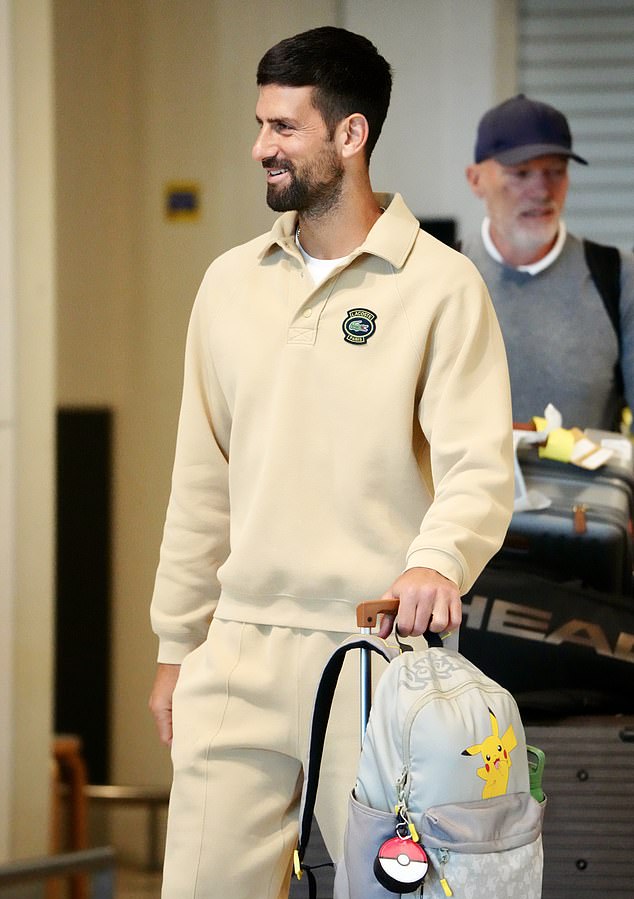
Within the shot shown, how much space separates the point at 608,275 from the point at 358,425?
1759mm

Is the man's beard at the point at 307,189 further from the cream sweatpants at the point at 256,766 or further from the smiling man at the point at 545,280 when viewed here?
the smiling man at the point at 545,280

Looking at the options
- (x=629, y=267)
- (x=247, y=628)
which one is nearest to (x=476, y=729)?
(x=247, y=628)

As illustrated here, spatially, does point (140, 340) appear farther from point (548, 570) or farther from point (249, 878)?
point (249, 878)

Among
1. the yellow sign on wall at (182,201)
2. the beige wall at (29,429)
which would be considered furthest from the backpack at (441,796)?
the yellow sign on wall at (182,201)

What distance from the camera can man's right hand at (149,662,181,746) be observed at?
7.23ft

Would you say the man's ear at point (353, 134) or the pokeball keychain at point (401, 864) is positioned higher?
the man's ear at point (353, 134)

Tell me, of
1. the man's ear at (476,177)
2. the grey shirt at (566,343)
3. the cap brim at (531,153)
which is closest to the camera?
the grey shirt at (566,343)

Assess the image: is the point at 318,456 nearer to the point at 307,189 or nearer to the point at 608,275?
the point at 307,189

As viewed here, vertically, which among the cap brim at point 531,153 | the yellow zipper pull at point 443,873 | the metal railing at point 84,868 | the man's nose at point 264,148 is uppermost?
the cap brim at point 531,153

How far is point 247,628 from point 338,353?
0.42 meters

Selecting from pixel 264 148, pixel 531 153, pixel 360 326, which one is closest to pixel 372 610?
pixel 360 326

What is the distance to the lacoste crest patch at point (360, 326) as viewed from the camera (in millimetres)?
1972

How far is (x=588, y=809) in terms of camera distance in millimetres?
2803

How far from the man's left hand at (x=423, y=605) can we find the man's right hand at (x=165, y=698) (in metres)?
0.58
